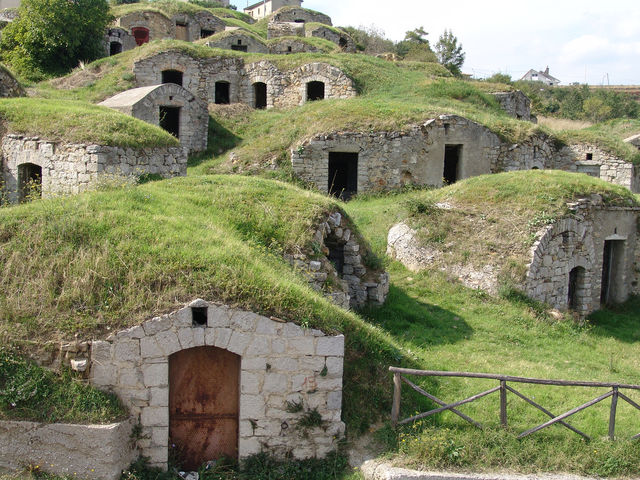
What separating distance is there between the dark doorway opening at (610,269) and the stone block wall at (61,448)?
12715 millimetres

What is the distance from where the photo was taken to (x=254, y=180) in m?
11.7

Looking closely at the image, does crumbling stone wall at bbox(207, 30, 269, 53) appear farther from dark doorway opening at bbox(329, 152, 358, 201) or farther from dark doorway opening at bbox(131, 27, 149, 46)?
dark doorway opening at bbox(329, 152, 358, 201)

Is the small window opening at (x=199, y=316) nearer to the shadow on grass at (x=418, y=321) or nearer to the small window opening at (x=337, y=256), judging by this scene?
the shadow on grass at (x=418, y=321)

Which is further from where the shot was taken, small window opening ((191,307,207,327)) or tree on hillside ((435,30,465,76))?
tree on hillside ((435,30,465,76))

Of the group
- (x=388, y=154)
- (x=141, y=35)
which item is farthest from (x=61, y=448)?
(x=141, y=35)

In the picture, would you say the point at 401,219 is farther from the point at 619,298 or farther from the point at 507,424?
the point at 507,424

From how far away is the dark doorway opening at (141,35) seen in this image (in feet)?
105

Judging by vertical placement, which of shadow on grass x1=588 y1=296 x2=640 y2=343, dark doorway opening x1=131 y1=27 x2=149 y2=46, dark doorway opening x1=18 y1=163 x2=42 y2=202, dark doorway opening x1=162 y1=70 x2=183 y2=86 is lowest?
shadow on grass x1=588 y1=296 x2=640 y2=343

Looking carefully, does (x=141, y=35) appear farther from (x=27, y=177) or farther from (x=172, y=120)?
(x=27, y=177)

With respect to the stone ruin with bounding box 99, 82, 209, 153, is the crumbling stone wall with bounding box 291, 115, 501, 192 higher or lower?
lower

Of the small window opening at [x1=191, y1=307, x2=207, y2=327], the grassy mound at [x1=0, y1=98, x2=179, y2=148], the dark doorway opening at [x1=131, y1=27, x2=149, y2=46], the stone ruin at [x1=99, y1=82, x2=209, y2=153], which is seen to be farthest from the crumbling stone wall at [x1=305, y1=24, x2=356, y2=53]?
the small window opening at [x1=191, y1=307, x2=207, y2=327]

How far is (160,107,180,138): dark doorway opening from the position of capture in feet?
66.9

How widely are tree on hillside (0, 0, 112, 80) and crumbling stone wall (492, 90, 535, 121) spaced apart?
18.3 meters

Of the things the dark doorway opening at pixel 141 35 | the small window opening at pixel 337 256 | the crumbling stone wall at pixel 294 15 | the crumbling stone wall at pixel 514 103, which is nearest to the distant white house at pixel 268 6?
the crumbling stone wall at pixel 294 15
